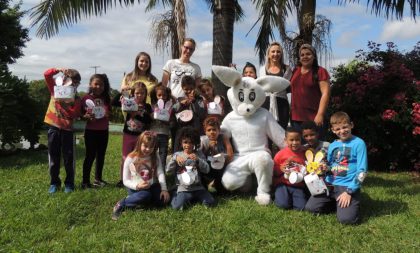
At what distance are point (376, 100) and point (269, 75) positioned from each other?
274 cm

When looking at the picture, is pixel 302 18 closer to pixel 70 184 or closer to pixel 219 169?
pixel 219 169

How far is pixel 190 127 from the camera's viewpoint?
4582mm

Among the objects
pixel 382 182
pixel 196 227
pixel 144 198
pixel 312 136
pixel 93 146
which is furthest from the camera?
pixel 382 182

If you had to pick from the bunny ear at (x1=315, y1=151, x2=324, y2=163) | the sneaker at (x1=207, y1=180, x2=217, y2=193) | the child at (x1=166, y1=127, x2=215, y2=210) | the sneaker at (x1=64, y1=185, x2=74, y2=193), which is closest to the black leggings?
the sneaker at (x1=64, y1=185, x2=74, y2=193)

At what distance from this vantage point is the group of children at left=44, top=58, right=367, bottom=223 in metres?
4.21

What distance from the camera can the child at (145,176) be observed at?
168 inches

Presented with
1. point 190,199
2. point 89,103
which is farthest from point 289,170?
point 89,103

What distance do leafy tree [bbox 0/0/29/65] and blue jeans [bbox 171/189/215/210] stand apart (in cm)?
1669

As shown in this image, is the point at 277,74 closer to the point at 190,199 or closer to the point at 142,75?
the point at 142,75

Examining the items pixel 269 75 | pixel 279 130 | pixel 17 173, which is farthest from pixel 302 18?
pixel 17 173

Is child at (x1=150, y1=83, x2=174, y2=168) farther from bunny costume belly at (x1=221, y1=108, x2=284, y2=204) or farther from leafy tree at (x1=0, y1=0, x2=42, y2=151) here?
leafy tree at (x1=0, y1=0, x2=42, y2=151)

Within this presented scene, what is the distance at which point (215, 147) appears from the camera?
478 cm

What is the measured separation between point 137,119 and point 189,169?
40.5 inches

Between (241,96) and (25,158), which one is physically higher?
(241,96)
